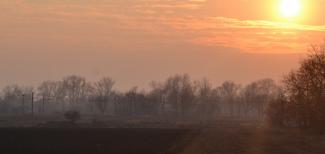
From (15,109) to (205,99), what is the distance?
59416 millimetres

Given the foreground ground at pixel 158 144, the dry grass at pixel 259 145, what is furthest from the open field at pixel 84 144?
the dry grass at pixel 259 145

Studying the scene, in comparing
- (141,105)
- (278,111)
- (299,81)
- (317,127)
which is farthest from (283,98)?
(141,105)

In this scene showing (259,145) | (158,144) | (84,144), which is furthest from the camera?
(158,144)

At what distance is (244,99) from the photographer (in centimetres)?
18425

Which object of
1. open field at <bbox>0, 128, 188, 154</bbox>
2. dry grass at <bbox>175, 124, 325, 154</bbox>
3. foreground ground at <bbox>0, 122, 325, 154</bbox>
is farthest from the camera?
dry grass at <bbox>175, 124, 325, 154</bbox>

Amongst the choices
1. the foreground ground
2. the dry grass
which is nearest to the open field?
the foreground ground

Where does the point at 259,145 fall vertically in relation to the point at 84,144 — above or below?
below

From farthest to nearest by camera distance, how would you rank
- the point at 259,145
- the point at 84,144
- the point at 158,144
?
the point at 158,144 < the point at 259,145 < the point at 84,144

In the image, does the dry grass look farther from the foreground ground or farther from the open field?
the open field

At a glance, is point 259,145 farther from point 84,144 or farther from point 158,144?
point 84,144

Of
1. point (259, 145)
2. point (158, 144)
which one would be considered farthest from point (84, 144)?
point (259, 145)

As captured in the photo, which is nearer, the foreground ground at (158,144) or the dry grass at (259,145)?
the foreground ground at (158,144)

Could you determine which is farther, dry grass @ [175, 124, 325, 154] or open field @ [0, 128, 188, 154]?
dry grass @ [175, 124, 325, 154]

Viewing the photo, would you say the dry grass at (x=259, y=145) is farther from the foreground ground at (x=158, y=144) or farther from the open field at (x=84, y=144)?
the open field at (x=84, y=144)
